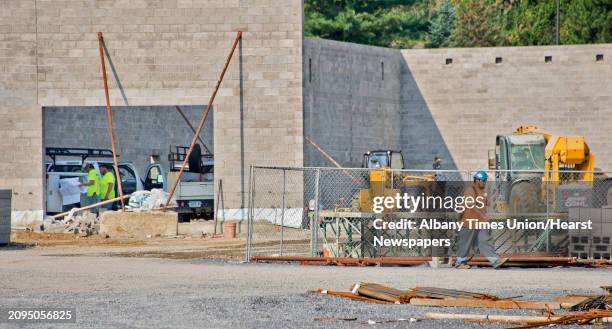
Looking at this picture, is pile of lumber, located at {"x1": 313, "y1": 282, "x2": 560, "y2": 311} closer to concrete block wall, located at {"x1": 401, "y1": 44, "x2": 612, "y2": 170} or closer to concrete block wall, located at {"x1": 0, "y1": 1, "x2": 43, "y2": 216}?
concrete block wall, located at {"x1": 0, "y1": 1, "x2": 43, "y2": 216}

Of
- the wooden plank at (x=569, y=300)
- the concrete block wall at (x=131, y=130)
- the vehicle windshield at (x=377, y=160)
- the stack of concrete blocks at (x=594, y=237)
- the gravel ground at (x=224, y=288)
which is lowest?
the gravel ground at (x=224, y=288)

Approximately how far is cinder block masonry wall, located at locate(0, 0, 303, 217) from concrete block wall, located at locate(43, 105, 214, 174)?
672cm

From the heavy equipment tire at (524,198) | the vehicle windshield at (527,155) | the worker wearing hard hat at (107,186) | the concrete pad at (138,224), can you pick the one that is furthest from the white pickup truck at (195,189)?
the heavy equipment tire at (524,198)

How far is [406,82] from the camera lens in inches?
1769

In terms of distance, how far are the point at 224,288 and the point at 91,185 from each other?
925 inches

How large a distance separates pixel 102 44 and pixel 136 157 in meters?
12.5

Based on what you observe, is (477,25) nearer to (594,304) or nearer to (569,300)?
(569,300)

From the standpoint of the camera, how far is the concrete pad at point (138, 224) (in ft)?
116

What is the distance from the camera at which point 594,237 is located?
81.0 feet

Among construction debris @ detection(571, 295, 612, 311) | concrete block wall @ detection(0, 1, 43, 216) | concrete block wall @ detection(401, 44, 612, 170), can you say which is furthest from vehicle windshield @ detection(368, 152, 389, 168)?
construction debris @ detection(571, 295, 612, 311)

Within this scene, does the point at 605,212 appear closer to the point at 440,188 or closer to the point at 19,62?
the point at 440,188

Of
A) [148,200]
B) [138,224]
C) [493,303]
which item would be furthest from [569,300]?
[148,200]

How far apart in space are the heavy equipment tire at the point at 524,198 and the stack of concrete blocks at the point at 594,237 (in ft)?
5.37

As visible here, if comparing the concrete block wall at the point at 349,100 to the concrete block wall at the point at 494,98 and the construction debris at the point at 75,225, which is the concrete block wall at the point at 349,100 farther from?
the construction debris at the point at 75,225
